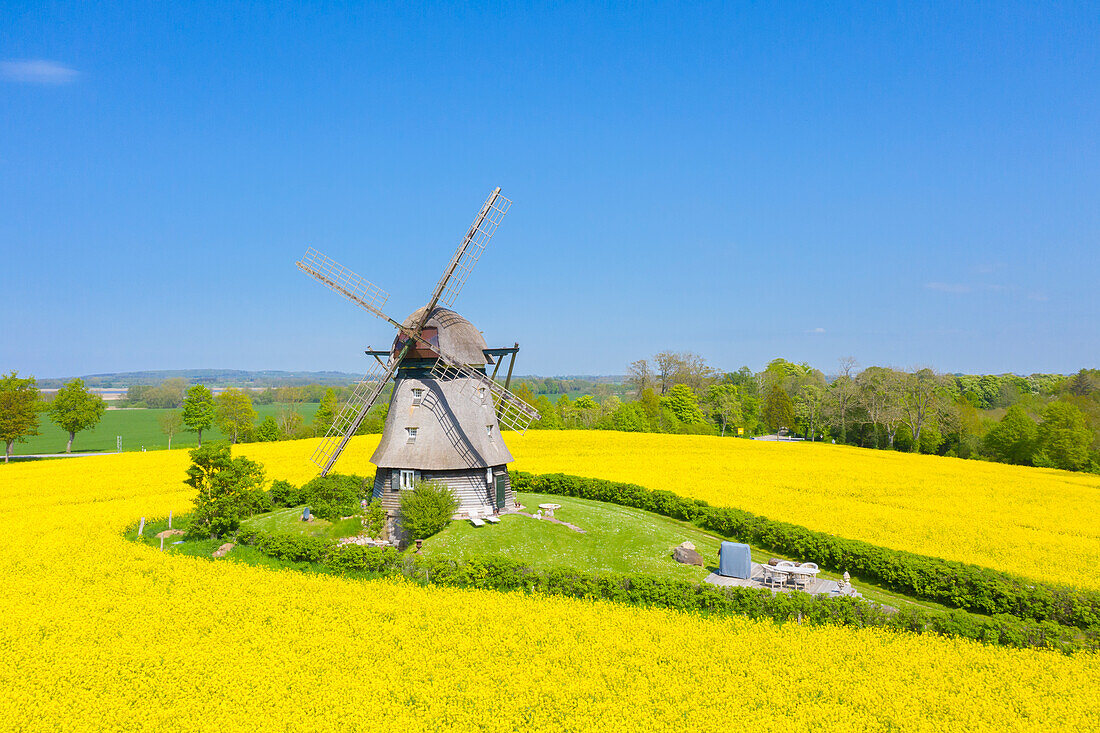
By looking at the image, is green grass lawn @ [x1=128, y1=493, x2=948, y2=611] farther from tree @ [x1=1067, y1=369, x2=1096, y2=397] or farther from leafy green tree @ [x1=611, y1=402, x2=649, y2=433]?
tree @ [x1=1067, y1=369, x2=1096, y2=397]

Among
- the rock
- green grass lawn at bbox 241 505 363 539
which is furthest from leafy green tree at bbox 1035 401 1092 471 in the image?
green grass lawn at bbox 241 505 363 539

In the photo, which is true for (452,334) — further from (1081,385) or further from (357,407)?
(1081,385)

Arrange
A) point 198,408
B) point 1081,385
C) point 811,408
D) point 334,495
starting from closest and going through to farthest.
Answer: point 334,495, point 198,408, point 811,408, point 1081,385

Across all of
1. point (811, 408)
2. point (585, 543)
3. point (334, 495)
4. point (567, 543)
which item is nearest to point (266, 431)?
point (334, 495)

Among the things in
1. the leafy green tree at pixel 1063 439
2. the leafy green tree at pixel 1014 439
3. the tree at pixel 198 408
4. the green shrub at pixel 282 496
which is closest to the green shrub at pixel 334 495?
the green shrub at pixel 282 496

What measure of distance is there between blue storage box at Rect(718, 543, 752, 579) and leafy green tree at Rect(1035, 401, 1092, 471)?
151 feet

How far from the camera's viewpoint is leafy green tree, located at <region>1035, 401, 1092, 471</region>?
161ft

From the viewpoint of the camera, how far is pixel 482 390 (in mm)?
29125

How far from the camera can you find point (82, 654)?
49.5 feet

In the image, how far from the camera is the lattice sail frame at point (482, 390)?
91.7 feet

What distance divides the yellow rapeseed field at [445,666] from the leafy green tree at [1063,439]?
45.2m

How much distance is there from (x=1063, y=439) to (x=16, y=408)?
9816 cm

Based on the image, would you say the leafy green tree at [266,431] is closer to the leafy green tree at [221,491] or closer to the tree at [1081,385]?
the leafy green tree at [221,491]

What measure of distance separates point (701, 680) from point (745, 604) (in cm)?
471
